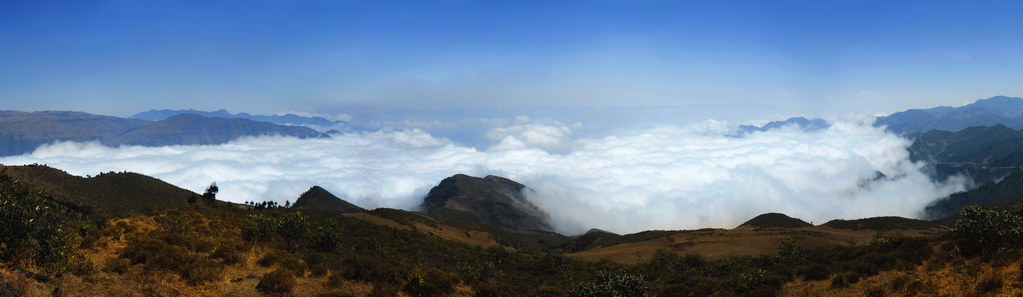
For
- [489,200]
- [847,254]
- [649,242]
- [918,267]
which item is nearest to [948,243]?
[918,267]

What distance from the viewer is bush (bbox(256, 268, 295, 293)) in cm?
1333

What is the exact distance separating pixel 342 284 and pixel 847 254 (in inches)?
1064

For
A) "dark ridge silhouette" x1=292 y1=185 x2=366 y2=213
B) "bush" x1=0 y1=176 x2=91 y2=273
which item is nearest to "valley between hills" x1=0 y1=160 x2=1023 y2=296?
"bush" x1=0 y1=176 x2=91 y2=273

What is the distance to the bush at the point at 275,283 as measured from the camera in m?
13.3

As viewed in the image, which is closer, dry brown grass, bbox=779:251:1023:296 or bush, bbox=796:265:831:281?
dry brown grass, bbox=779:251:1023:296

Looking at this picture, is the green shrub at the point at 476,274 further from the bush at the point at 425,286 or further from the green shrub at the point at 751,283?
the green shrub at the point at 751,283

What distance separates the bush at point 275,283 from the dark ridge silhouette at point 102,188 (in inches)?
3239

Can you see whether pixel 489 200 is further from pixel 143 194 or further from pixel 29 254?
pixel 29 254

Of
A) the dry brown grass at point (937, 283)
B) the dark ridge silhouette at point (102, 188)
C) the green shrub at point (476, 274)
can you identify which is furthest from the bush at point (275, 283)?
the dark ridge silhouette at point (102, 188)

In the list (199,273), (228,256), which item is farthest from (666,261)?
(199,273)

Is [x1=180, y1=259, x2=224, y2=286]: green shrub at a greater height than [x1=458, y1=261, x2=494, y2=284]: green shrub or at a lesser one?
greater

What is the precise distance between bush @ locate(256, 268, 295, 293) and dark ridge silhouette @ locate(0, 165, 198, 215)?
82281mm

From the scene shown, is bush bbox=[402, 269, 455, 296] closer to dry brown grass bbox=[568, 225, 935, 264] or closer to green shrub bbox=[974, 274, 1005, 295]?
green shrub bbox=[974, 274, 1005, 295]

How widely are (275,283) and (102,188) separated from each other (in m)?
106
